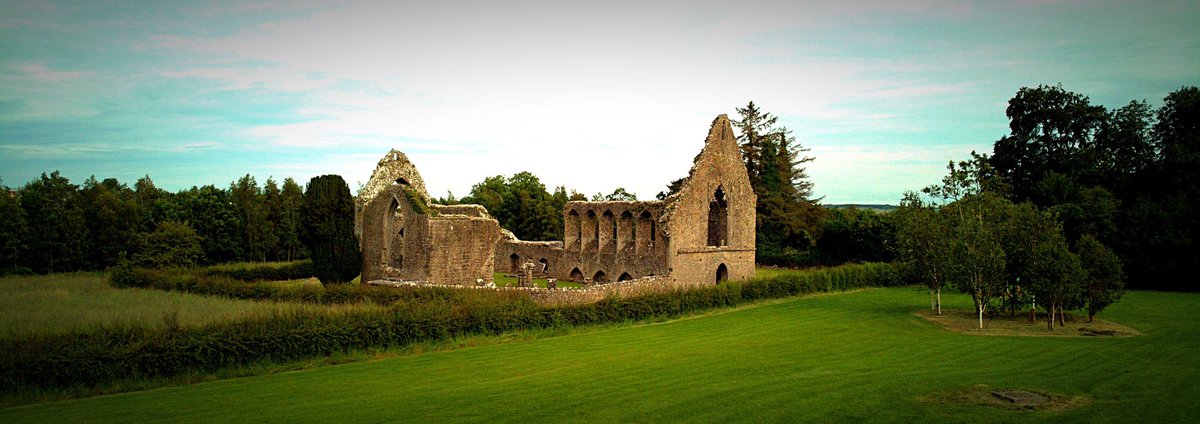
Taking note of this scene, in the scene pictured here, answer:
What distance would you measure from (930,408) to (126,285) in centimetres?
3424

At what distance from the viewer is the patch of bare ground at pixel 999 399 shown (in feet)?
33.7

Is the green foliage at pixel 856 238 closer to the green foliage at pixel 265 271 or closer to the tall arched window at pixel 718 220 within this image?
the tall arched window at pixel 718 220

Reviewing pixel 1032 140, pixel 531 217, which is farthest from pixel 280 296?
pixel 1032 140

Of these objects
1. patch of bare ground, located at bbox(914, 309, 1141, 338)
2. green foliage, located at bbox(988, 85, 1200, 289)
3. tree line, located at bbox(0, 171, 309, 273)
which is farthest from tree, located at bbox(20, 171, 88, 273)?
green foliage, located at bbox(988, 85, 1200, 289)

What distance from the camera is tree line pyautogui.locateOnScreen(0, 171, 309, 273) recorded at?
4403 cm

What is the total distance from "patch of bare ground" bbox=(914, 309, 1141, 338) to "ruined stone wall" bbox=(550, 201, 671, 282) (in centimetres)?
1387

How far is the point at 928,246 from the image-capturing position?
22.9 m

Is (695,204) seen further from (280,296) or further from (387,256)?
(280,296)

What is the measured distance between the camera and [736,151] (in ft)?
113

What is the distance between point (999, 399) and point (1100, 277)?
38.9 ft

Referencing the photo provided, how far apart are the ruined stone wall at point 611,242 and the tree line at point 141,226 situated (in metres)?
14.3

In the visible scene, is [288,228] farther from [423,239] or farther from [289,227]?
[423,239]

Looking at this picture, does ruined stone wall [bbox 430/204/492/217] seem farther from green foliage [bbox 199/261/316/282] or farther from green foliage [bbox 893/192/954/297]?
green foliage [bbox 893/192/954/297]

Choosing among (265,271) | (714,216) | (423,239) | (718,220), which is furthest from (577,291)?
(265,271)
